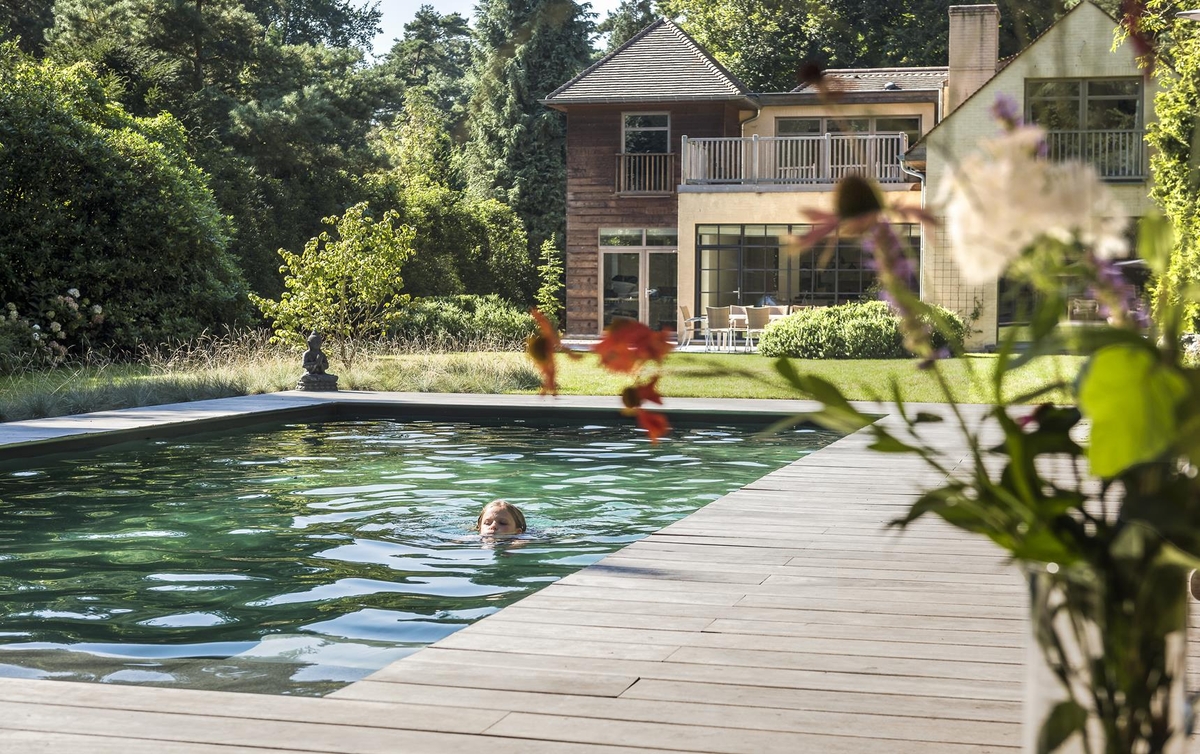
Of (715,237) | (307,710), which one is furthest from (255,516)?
(715,237)

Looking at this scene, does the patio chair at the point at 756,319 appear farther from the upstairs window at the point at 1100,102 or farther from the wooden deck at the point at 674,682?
the wooden deck at the point at 674,682

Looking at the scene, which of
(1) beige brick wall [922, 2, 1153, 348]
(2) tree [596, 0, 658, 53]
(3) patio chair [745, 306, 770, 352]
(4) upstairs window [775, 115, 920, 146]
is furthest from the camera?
(2) tree [596, 0, 658, 53]

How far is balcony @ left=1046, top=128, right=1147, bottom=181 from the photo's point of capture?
2019cm

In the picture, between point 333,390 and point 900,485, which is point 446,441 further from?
point 900,485

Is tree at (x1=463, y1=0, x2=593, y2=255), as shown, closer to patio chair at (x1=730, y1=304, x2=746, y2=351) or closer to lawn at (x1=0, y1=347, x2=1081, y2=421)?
patio chair at (x1=730, y1=304, x2=746, y2=351)

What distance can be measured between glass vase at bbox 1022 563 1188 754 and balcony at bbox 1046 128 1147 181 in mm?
20231

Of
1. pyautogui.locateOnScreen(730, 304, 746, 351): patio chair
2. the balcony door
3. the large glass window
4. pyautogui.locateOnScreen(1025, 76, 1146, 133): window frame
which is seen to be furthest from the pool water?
the balcony door

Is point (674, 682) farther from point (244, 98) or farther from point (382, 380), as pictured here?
point (244, 98)

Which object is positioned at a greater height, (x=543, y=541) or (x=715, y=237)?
(x=715, y=237)

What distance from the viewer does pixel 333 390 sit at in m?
14.4

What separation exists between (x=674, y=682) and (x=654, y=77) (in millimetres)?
23760

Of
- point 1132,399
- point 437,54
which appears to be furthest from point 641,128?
point 437,54

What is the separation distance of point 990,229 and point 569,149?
2580 cm

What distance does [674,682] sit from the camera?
3.32 metres
